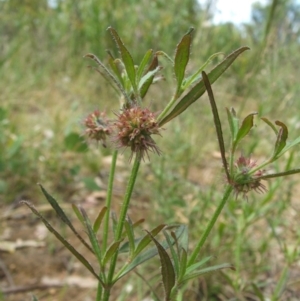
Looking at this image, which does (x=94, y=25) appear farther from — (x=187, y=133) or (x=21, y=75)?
(x=187, y=133)

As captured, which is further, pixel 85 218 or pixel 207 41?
pixel 207 41

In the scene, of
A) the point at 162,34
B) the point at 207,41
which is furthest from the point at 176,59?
the point at 162,34

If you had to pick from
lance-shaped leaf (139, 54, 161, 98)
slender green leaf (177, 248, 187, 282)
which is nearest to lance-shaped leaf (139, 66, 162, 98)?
lance-shaped leaf (139, 54, 161, 98)

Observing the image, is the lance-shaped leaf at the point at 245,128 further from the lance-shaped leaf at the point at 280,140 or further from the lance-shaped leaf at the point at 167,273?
the lance-shaped leaf at the point at 167,273

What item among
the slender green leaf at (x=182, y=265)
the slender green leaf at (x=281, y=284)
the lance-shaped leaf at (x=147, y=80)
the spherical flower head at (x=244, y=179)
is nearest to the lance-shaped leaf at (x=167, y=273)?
the slender green leaf at (x=182, y=265)

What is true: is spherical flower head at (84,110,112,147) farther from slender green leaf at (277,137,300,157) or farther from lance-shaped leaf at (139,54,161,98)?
slender green leaf at (277,137,300,157)
